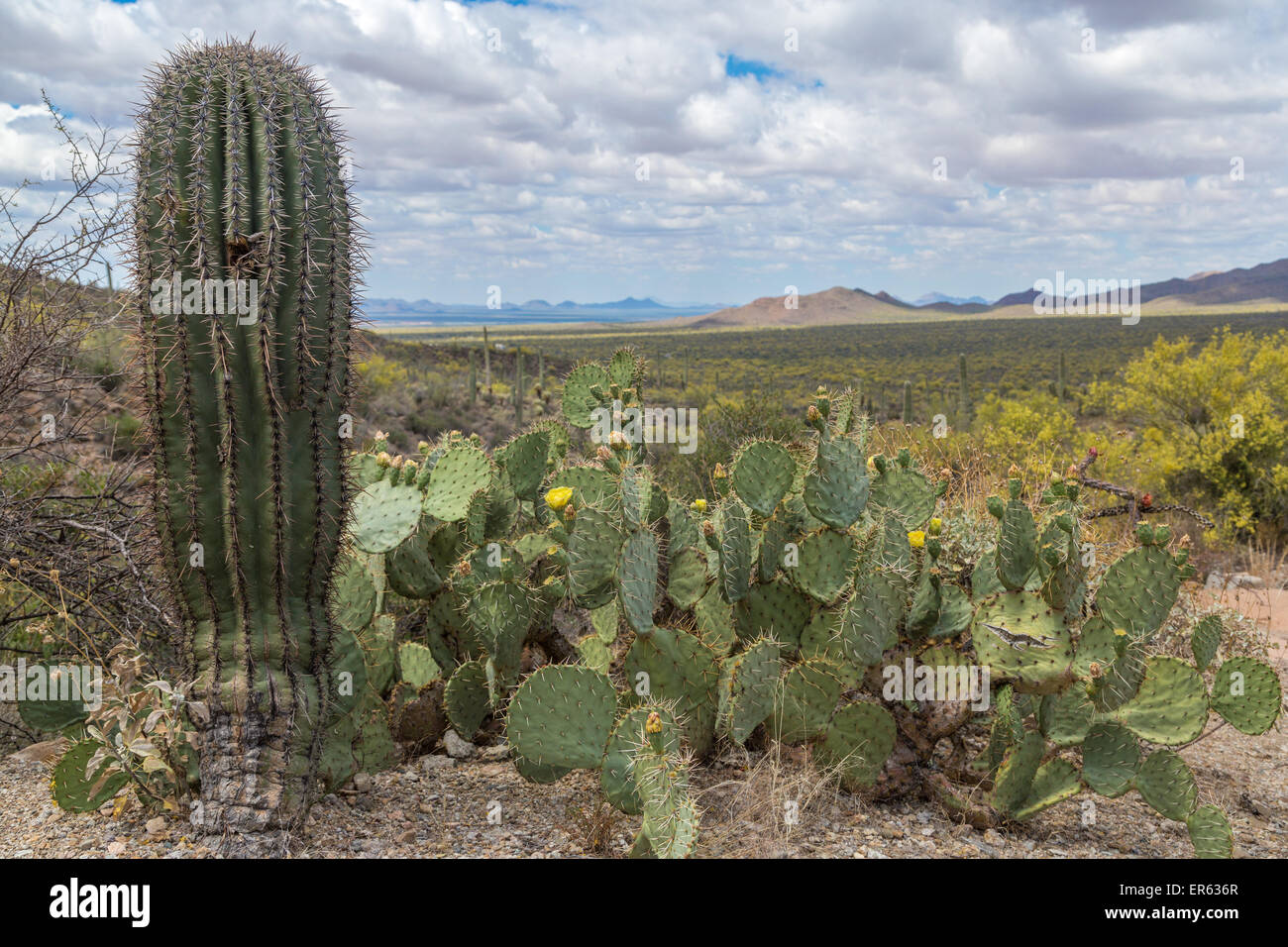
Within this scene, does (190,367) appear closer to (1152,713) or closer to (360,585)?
(360,585)

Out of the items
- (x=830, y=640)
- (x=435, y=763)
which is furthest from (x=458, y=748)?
(x=830, y=640)

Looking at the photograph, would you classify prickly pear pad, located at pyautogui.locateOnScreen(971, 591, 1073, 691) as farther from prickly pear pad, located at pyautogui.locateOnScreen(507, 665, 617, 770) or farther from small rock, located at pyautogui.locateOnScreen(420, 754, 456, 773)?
small rock, located at pyautogui.locateOnScreen(420, 754, 456, 773)

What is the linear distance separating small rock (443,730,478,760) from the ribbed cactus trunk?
3.71ft

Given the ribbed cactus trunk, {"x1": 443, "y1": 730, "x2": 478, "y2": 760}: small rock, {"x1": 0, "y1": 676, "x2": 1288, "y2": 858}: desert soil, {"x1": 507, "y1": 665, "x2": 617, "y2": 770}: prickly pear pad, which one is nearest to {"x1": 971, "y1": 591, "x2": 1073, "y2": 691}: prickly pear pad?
{"x1": 0, "y1": 676, "x2": 1288, "y2": 858}: desert soil

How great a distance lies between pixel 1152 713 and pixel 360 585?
11.3 feet

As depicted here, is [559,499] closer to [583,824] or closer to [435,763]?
[583,824]

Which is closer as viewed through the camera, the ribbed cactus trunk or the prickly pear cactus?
the ribbed cactus trunk

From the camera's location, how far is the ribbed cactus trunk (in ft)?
9.47

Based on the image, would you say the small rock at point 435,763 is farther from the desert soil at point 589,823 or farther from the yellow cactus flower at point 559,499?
the yellow cactus flower at point 559,499

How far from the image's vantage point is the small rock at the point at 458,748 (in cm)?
433

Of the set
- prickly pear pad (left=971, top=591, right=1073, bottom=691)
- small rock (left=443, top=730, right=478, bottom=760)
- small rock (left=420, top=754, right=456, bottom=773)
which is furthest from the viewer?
small rock (left=443, top=730, right=478, bottom=760)

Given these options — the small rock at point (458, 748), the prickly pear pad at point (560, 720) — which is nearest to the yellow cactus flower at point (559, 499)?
the prickly pear pad at point (560, 720)

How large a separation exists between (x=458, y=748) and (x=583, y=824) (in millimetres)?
1142

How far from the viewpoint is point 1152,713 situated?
3822 millimetres
